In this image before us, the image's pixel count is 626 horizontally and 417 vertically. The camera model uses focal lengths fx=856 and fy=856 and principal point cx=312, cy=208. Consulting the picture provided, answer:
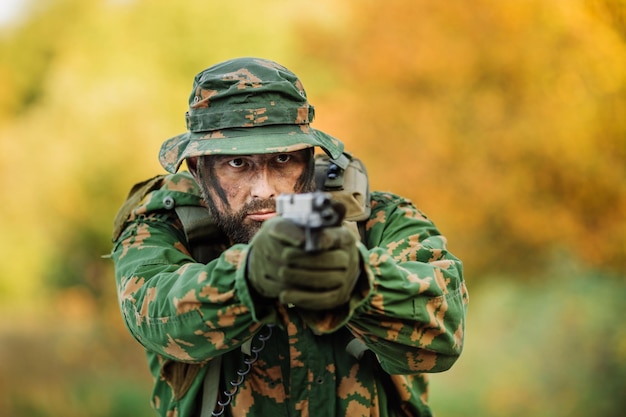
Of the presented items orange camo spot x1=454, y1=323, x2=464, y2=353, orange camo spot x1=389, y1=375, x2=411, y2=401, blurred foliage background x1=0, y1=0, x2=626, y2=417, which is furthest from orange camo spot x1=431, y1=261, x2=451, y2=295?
blurred foliage background x1=0, y1=0, x2=626, y2=417

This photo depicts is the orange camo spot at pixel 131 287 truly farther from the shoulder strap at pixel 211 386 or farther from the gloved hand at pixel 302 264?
the gloved hand at pixel 302 264

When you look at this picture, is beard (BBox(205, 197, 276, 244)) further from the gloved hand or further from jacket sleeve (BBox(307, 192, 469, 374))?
the gloved hand

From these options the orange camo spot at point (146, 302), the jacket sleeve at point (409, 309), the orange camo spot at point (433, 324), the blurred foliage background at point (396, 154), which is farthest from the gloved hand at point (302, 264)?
the blurred foliage background at point (396, 154)

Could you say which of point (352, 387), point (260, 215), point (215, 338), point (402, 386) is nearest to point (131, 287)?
point (215, 338)

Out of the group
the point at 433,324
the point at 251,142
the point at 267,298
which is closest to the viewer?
the point at 267,298

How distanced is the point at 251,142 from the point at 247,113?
13 cm

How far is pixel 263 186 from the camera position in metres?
3.42

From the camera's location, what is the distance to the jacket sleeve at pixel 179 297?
8.58ft

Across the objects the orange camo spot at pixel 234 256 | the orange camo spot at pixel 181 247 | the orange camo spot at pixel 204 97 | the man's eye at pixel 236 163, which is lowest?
the orange camo spot at pixel 234 256

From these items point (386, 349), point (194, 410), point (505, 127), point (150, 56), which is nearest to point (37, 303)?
point (150, 56)

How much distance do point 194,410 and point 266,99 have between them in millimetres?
1277

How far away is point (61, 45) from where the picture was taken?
1294 centimetres

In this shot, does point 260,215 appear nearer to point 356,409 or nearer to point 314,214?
point 356,409

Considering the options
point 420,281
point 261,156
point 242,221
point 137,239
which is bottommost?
point 420,281
